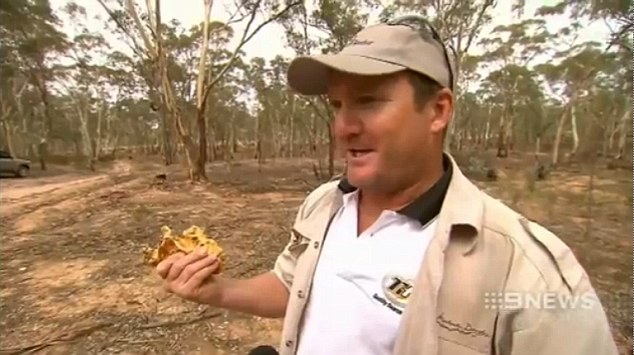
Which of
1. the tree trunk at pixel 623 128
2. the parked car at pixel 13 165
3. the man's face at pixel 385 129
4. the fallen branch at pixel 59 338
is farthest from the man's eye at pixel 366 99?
the parked car at pixel 13 165

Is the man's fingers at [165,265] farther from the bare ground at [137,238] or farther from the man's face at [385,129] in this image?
the bare ground at [137,238]

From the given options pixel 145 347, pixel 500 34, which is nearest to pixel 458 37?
pixel 500 34

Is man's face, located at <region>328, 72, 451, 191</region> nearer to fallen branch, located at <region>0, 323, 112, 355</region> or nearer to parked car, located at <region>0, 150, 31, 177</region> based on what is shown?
fallen branch, located at <region>0, 323, 112, 355</region>

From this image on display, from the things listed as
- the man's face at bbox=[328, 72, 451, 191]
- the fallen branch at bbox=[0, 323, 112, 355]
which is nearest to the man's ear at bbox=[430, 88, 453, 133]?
the man's face at bbox=[328, 72, 451, 191]

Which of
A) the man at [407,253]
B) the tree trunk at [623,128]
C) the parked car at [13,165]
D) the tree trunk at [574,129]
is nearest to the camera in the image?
the man at [407,253]

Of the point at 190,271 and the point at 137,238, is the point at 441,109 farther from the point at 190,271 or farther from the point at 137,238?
the point at 137,238

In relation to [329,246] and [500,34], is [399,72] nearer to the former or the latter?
[329,246]
